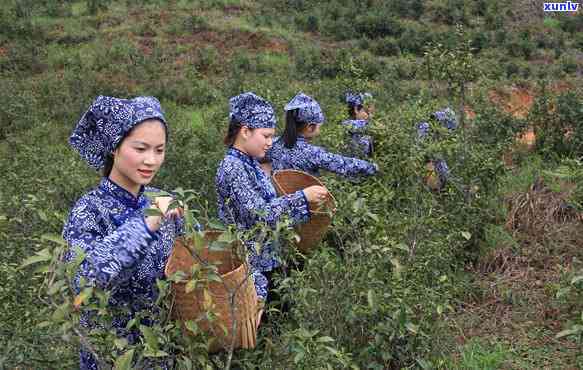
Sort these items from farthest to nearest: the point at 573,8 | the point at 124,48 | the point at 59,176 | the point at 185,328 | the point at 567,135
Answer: the point at 573,8 < the point at 124,48 < the point at 567,135 < the point at 59,176 < the point at 185,328

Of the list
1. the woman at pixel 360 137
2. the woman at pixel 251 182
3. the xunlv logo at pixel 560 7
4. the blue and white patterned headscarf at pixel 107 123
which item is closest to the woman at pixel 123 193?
the blue and white patterned headscarf at pixel 107 123

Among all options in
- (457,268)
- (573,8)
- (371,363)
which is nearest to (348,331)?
(371,363)

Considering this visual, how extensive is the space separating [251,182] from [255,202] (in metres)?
0.13

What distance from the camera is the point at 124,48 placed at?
1366 cm

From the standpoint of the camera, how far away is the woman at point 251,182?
9.39ft

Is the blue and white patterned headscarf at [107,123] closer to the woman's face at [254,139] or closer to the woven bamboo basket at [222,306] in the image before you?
the woven bamboo basket at [222,306]

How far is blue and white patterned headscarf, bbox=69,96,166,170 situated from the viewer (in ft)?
7.06

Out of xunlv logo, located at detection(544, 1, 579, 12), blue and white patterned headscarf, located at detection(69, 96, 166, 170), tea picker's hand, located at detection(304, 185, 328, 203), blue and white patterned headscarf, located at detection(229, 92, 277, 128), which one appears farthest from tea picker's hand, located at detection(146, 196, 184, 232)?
xunlv logo, located at detection(544, 1, 579, 12)

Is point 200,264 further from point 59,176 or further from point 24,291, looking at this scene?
point 59,176

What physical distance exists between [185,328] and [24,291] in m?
0.95

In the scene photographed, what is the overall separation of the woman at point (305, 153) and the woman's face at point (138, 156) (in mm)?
1695

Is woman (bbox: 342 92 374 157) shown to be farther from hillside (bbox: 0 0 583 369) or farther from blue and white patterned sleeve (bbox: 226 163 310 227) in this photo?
blue and white patterned sleeve (bbox: 226 163 310 227)

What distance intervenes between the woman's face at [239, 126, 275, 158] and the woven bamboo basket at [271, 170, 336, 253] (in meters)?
0.32

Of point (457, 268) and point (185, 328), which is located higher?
point (185, 328)
